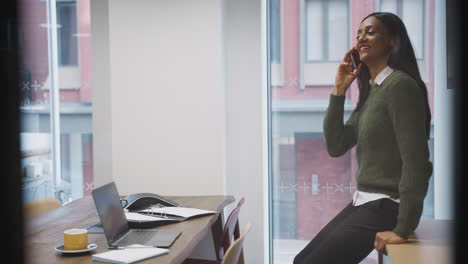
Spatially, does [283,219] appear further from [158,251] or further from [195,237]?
[158,251]

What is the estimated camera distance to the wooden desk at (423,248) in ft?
5.77

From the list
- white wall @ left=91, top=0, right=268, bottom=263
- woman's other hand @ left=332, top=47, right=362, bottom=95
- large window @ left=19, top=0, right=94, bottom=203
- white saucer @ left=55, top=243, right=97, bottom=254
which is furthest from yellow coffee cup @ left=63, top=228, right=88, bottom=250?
large window @ left=19, top=0, right=94, bottom=203

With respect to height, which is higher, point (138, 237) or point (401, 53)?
point (401, 53)

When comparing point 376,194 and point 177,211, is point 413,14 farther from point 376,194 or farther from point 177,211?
point 177,211

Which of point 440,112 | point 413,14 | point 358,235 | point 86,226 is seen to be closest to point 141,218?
point 86,226

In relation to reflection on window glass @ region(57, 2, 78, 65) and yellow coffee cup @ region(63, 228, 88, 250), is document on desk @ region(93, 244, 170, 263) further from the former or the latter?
reflection on window glass @ region(57, 2, 78, 65)

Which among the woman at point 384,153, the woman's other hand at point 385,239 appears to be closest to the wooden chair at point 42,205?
the woman at point 384,153

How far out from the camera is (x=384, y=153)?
2131 millimetres

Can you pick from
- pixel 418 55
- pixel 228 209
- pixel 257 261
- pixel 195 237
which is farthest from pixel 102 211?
pixel 418 55

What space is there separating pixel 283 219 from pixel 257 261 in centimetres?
40

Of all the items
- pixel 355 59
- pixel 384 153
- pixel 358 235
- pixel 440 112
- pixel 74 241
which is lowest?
pixel 358 235

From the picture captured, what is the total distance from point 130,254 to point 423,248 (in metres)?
1.18

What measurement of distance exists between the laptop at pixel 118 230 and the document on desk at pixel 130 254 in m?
0.07

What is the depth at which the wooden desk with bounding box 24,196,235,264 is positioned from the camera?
1.72 meters
